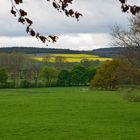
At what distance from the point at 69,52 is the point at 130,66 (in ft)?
476

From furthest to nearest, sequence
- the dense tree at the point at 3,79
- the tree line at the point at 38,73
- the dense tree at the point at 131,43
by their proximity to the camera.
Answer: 1. the tree line at the point at 38,73
2. the dense tree at the point at 3,79
3. the dense tree at the point at 131,43

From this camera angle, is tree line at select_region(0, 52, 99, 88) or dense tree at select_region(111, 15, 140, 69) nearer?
dense tree at select_region(111, 15, 140, 69)

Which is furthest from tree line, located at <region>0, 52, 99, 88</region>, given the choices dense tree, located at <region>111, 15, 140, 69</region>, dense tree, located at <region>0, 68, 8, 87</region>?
dense tree, located at <region>111, 15, 140, 69</region>

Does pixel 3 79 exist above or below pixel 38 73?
below

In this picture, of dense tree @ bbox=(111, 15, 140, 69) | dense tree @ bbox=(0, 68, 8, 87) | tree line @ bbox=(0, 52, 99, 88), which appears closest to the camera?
dense tree @ bbox=(111, 15, 140, 69)

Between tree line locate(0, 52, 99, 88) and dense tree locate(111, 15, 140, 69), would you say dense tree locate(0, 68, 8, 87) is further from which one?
dense tree locate(111, 15, 140, 69)

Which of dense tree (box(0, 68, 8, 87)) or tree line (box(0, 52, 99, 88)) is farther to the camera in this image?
tree line (box(0, 52, 99, 88))

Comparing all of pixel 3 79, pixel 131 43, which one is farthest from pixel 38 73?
pixel 131 43

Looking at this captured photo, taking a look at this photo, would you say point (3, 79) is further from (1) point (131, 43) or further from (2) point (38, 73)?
(1) point (131, 43)

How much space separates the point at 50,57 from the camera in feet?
597

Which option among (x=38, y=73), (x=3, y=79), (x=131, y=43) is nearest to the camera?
(x=131, y=43)

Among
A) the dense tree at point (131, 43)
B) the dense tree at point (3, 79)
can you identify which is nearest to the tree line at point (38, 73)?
the dense tree at point (3, 79)

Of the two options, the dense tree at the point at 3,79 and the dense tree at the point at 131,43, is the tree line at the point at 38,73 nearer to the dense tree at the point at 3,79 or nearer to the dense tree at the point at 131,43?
the dense tree at the point at 3,79

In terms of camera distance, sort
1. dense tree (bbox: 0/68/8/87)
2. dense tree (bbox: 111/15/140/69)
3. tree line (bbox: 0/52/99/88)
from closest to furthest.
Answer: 1. dense tree (bbox: 111/15/140/69)
2. dense tree (bbox: 0/68/8/87)
3. tree line (bbox: 0/52/99/88)
